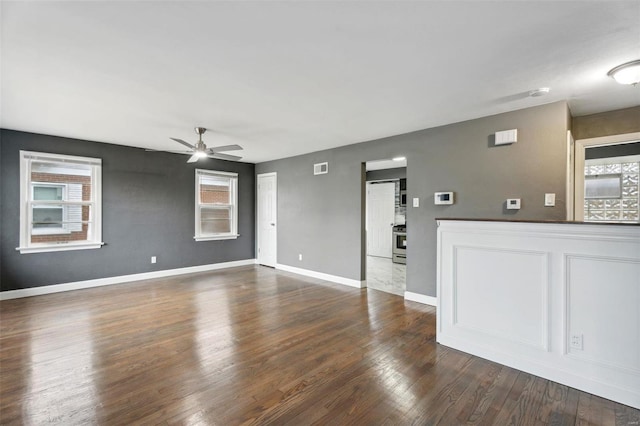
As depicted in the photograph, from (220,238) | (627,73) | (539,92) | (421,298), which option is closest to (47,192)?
(220,238)

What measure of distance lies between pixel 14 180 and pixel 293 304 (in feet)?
15.1

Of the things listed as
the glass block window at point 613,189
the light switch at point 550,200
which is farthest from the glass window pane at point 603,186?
the light switch at point 550,200

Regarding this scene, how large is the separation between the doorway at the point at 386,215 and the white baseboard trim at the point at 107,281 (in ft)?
11.8

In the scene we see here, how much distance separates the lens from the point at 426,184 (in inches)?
165

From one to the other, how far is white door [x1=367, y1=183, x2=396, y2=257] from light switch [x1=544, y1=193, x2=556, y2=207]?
486cm

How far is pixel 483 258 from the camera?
263cm

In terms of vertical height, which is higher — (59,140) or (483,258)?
(59,140)

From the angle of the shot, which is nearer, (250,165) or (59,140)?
(59,140)

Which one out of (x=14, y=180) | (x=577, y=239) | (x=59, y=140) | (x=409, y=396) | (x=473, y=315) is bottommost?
(x=409, y=396)

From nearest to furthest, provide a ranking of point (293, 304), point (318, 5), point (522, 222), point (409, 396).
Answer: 1. point (318, 5)
2. point (409, 396)
3. point (522, 222)
4. point (293, 304)

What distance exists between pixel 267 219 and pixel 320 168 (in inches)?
81.7

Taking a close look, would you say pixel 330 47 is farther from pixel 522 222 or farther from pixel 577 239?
pixel 577 239

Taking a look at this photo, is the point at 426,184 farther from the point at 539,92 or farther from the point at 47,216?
the point at 47,216

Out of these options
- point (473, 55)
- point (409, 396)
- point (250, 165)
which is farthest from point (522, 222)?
point (250, 165)
